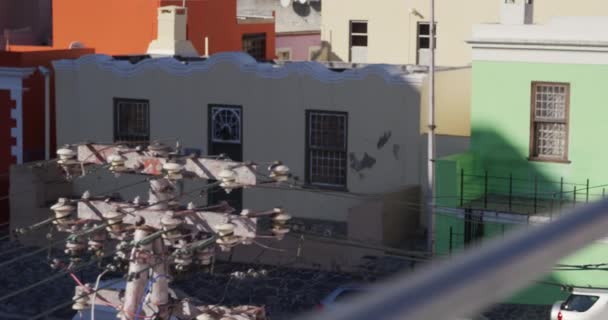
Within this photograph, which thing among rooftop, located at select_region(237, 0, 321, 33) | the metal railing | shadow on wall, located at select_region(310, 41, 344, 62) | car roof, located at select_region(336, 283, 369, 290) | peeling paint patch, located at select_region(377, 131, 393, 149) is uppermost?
rooftop, located at select_region(237, 0, 321, 33)

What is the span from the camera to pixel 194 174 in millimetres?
16547

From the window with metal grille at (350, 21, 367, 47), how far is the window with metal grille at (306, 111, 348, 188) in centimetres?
1586

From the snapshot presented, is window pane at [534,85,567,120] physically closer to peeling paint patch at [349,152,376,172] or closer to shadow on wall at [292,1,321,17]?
peeling paint patch at [349,152,376,172]

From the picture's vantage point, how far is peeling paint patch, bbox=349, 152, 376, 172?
2491 cm

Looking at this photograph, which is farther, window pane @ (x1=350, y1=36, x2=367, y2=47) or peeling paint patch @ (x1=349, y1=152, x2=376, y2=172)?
window pane @ (x1=350, y1=36, x2=367, y2=47)

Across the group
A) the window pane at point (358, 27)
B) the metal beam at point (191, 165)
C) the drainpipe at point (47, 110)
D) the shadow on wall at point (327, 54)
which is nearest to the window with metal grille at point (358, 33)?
the window pane at point (358, 27)

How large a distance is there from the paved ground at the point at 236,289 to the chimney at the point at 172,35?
32.8ft

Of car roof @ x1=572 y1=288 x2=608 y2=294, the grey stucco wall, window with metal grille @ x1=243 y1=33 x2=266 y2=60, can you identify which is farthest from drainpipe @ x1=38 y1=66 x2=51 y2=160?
car roof @ x1=572 y1=288 x2=608 y2=294

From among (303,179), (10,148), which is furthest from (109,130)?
(303,179)

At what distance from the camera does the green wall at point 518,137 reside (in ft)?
74.3

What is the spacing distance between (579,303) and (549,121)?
14.9ft

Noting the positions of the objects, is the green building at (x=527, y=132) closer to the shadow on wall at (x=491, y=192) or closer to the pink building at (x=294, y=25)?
the shadow on wall at (x=491, y=192)

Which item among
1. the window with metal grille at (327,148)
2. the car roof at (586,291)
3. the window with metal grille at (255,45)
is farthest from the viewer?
the window with metal grille at (255,45)

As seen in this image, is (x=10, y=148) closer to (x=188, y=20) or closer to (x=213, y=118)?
(x=213, y=118)
